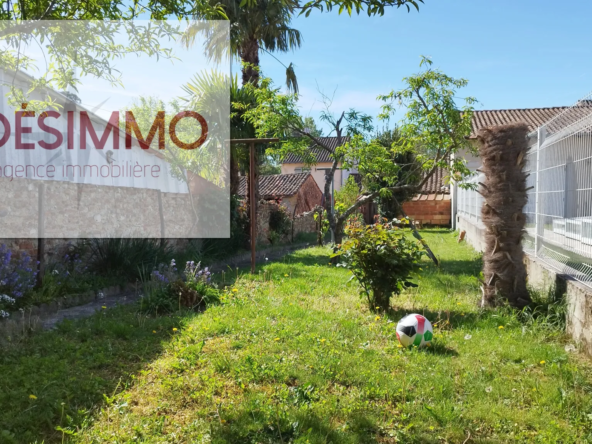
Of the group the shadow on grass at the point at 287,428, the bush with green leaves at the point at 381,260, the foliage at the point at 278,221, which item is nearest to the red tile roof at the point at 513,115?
the foliage at the point at 278,221

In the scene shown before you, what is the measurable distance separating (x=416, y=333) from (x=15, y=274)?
523 centimetres

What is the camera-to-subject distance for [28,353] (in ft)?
14.0

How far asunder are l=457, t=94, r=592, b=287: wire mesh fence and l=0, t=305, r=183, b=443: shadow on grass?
14.4 feet

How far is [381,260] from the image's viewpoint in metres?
5.63

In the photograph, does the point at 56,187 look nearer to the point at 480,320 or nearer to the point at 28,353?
the point at 28,353

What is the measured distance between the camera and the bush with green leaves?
18.3 feet

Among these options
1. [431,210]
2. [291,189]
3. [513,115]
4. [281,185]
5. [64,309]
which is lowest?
[64,309]

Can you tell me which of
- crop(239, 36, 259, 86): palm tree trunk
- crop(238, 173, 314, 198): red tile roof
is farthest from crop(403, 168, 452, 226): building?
crop(239, 36, 259, 86): palm tree trunk

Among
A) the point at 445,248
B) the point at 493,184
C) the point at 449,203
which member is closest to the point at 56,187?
the point at 493,184

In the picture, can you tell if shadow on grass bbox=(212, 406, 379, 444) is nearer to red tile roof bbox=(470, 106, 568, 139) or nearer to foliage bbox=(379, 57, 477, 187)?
foliage bbox=(379, 57, 477, 187)

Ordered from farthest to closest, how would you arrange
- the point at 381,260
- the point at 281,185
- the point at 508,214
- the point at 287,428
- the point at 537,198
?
the point at 281,185, the point at 537,198, the point at 381,260, the point at 508,214, the point at 287,428

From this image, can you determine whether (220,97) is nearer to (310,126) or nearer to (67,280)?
(67,280)

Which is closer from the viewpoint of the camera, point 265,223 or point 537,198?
point 537,198

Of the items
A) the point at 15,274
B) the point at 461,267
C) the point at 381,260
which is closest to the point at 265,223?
the point at 461,267
